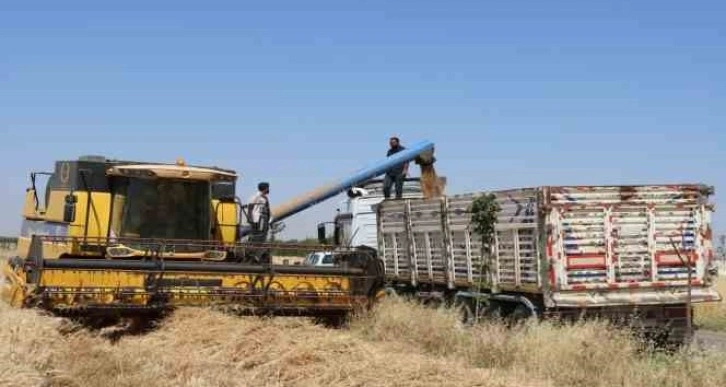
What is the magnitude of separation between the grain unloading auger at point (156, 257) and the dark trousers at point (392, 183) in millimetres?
6503

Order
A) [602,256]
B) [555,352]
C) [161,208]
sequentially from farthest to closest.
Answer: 1. [161,208]
2. [602,256]
3. [555,352]

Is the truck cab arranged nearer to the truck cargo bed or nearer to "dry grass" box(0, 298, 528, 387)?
the truck cargo bed

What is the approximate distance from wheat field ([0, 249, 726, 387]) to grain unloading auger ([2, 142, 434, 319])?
438 mm

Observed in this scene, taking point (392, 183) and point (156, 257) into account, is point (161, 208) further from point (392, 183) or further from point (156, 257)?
point (392, 183)

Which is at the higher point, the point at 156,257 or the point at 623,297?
the point at 156,257

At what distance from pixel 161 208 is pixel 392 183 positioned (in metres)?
8.74

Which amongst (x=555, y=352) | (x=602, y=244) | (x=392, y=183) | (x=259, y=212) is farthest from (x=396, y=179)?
(x=555, y=352)

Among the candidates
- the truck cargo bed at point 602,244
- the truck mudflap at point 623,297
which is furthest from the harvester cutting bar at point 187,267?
the truck mudflap at point 623,297

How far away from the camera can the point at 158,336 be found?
11.1 m

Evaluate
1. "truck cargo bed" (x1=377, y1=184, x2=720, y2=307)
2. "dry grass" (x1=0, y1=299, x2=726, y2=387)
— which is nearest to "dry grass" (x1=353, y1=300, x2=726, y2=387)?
"dry grass" (x1=0, y1=299, x2=726, y2=387)

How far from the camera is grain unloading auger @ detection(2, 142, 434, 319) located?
11.5 m

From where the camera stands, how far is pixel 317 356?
963cm

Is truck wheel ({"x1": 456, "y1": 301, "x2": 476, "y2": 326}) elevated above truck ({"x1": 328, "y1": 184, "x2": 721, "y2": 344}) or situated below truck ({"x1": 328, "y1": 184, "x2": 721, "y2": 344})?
below

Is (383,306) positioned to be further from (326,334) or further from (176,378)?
(176,378)
